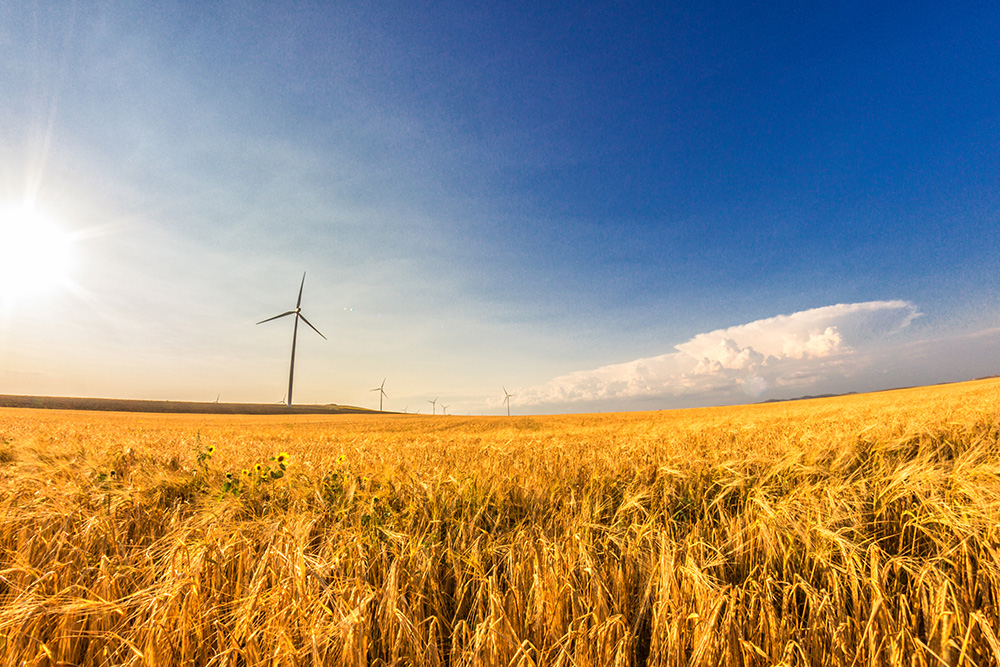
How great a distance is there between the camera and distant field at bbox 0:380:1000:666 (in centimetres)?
206

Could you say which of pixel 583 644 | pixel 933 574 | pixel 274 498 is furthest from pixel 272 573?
pixel 933 574

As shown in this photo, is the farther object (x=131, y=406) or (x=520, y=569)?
(x=131, y=406)

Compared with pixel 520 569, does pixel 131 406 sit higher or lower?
higher

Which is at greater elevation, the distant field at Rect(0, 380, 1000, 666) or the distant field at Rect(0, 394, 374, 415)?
the distant field at Rect(0, 394, 374, 415)

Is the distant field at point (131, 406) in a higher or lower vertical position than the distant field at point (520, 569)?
higher

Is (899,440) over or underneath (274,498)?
over

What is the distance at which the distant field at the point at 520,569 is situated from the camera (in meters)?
2.06

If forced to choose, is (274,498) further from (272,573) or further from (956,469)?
(956,469)

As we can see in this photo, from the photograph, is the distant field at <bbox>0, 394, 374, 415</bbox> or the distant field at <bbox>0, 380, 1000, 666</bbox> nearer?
the distant field at <bbox>0, 380, 1000, 666</bbox>

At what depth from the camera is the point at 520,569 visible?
264 centimetres

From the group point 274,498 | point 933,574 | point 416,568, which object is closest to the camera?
point 933,574

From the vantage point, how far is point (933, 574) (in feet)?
8.32

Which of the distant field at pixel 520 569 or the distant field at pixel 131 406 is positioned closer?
the distant field at pixel 520 569

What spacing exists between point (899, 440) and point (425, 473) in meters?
5.82
